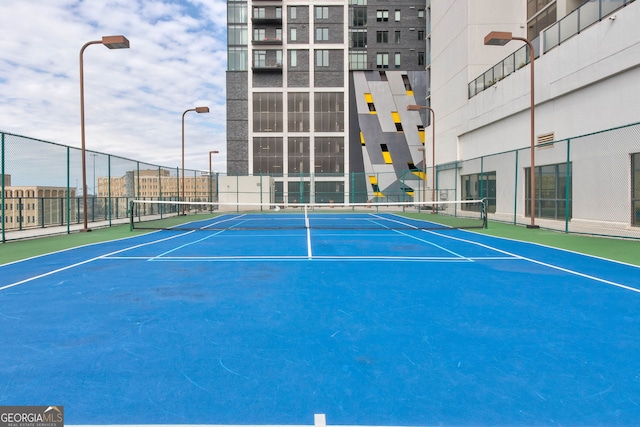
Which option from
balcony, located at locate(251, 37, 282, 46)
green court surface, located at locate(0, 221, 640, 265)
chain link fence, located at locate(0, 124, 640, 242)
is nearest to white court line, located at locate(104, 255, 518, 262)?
green court surface, located at locate(0, 221, 640, 265)

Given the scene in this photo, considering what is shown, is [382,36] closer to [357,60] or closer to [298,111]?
[357,60]

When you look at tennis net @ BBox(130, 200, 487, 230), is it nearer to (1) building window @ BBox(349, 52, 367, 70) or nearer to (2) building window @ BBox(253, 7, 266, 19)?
(1) building window @ BBox(349, 52, 367, 70)

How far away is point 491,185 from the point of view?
27.0m

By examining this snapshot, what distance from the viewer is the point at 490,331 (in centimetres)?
462

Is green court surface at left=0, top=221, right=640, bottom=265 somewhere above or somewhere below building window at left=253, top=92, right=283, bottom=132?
below

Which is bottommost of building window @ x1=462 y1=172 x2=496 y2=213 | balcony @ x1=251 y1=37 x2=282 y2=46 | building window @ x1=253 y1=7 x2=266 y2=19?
building window @ x1=462 y1=172 x2=496 y2=213

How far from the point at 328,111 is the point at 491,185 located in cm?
3461

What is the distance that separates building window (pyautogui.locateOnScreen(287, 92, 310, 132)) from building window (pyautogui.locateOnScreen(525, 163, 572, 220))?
127 ft

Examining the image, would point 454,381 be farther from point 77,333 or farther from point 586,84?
point 586,84

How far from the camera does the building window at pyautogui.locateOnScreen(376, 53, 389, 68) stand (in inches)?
2318

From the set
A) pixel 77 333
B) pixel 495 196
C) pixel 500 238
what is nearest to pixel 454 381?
pixel 77 333

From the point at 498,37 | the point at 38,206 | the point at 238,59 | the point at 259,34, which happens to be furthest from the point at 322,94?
the point at 38,206

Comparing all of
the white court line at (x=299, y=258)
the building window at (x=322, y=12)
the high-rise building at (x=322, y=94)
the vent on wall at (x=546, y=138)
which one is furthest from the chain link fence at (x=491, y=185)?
the building window at (x=322, y=12)

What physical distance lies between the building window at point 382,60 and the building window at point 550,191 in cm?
4015
